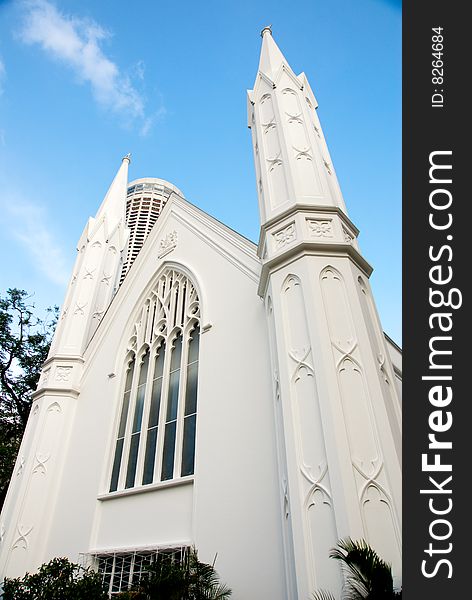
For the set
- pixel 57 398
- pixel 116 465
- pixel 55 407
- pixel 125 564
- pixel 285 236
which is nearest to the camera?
pixel 285 236

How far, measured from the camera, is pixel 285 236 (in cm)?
671

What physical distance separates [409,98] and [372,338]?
2.93 meters

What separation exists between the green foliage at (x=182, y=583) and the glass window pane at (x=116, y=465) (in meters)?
3.54

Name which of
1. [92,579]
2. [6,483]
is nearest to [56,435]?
[92,579]

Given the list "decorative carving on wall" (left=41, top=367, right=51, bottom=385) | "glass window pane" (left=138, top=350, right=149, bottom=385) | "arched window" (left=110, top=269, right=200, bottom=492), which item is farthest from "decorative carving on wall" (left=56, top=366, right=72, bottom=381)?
"glass window pane" (left=138, top=350, right=149, bottom=385)

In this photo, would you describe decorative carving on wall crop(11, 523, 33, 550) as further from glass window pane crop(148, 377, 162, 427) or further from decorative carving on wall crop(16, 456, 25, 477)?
glass window pane crop(148, 377, 162, 427)

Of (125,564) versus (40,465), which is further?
(40,465)

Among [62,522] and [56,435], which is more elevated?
[56,435]

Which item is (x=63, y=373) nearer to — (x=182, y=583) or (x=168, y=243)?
(x=168, y=243)

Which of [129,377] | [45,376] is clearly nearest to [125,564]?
[129,377]

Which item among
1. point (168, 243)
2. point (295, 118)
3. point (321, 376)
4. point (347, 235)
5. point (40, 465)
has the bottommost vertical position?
point (321, 376)

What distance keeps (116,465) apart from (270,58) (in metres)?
10.0

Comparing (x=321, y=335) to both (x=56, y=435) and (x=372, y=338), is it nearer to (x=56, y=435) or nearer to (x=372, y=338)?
(x=372, y=338)

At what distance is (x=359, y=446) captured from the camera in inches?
173
